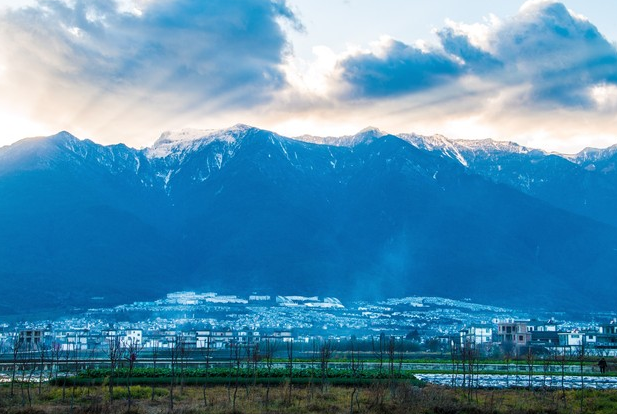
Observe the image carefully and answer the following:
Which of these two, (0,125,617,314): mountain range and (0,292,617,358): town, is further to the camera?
(0,125,617,314): mountain range

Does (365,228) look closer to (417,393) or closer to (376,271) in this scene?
(376,271)

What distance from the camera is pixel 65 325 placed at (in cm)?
11125

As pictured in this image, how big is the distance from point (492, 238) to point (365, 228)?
74.1 feet

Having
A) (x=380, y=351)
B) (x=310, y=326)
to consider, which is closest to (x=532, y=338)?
(x=310, y=326)

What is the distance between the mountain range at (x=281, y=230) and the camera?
144 m

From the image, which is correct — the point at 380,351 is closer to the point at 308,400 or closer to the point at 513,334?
the point at 308,400

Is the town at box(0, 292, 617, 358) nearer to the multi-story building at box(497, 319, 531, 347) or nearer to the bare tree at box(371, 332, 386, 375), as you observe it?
the multi-story building at box(497, 319, 531, 347)

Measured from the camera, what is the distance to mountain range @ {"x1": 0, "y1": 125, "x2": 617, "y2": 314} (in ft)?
472

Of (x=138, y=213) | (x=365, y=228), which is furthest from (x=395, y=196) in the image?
(x=138, y=213)

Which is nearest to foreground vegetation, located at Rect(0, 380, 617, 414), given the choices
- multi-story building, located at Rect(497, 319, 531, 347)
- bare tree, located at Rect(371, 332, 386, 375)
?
bare tree, located at Rect(371, 332, 386, 375)

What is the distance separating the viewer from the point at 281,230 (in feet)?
526

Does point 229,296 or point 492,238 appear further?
point 492,238

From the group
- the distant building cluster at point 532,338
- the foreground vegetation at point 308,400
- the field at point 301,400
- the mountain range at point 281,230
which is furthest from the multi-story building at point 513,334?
the mountain range at point 281,230

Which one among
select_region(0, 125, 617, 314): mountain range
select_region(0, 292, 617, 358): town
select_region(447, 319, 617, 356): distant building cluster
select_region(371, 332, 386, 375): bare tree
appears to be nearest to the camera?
select_region(371, 332, 386, 375): bare tree
